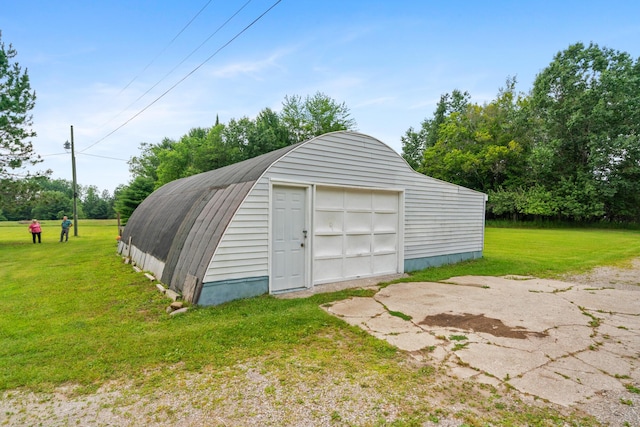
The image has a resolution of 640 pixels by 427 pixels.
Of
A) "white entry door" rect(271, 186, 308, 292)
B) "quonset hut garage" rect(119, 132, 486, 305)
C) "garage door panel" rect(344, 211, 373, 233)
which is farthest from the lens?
"garage door panel" rect(344, 211, 373, 233)

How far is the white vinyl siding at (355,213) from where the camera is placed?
5.31m

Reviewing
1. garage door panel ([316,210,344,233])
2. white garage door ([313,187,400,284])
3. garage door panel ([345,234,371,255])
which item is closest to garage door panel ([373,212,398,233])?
white garage door ([313,187,400,284])

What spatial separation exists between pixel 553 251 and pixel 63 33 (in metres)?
17.9

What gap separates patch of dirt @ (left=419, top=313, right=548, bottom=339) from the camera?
396cm

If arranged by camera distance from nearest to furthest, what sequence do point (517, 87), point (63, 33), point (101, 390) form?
point (101, 390) < point (63, 33) < point (517, 87)

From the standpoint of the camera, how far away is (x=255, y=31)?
6.46m

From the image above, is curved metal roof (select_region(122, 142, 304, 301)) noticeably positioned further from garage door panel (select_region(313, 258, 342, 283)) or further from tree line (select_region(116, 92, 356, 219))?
tree line (select_region(116, 92, 356, 219))

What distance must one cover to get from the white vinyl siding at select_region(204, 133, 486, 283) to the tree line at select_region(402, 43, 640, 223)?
66.5ft

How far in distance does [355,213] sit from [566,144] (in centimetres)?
2759

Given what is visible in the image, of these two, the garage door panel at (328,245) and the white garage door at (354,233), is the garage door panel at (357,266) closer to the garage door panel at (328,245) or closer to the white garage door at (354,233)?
the white garage door at (354,233)

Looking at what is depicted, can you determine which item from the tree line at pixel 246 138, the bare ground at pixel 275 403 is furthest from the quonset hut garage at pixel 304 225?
the tree line at pixel 246 138

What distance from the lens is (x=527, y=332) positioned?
4.02 metres

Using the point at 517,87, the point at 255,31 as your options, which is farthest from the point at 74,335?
the point at 517,87

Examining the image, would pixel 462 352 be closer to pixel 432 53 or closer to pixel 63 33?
pixel 432 53
